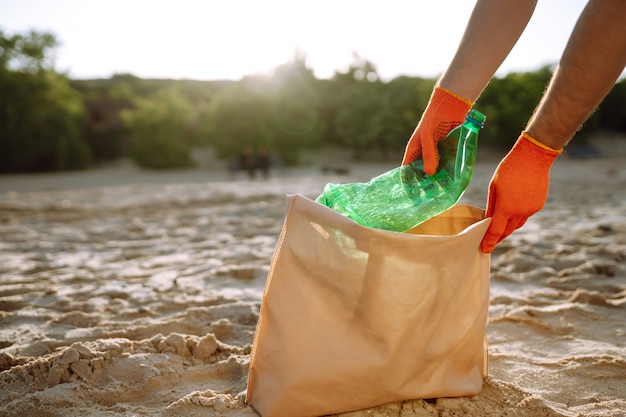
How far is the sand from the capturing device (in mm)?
1439

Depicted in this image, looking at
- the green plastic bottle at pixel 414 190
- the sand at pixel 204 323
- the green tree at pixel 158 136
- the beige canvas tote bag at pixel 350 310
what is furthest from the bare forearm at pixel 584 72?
the green tree at pixel 158 136

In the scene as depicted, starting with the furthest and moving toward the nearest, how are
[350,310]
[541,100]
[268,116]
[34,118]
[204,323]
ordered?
[268,116], [34,118], [204,323], [541,100], [350,310]

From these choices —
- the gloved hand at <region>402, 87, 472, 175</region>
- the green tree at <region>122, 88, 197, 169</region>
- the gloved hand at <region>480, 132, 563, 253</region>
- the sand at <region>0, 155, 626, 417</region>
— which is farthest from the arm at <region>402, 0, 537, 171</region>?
the green tree at <region>122, 88, 197, 169</region>

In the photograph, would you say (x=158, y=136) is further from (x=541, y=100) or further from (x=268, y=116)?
(x=541, y=100)

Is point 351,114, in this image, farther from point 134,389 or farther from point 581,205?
point 134,389

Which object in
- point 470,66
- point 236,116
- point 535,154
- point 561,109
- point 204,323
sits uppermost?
point 236,116

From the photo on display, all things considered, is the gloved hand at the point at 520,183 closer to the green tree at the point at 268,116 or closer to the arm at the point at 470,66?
the arm at the point at 470,66

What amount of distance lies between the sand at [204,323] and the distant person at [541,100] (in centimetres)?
59

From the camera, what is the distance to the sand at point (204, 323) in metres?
1.44

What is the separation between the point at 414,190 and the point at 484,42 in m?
0.52

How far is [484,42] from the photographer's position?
1505 millimetres

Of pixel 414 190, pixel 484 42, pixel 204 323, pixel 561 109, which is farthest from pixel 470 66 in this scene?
pixel 204 323

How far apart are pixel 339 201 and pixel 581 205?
16.1ft

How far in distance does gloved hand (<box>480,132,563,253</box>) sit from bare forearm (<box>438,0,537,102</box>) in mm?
279
